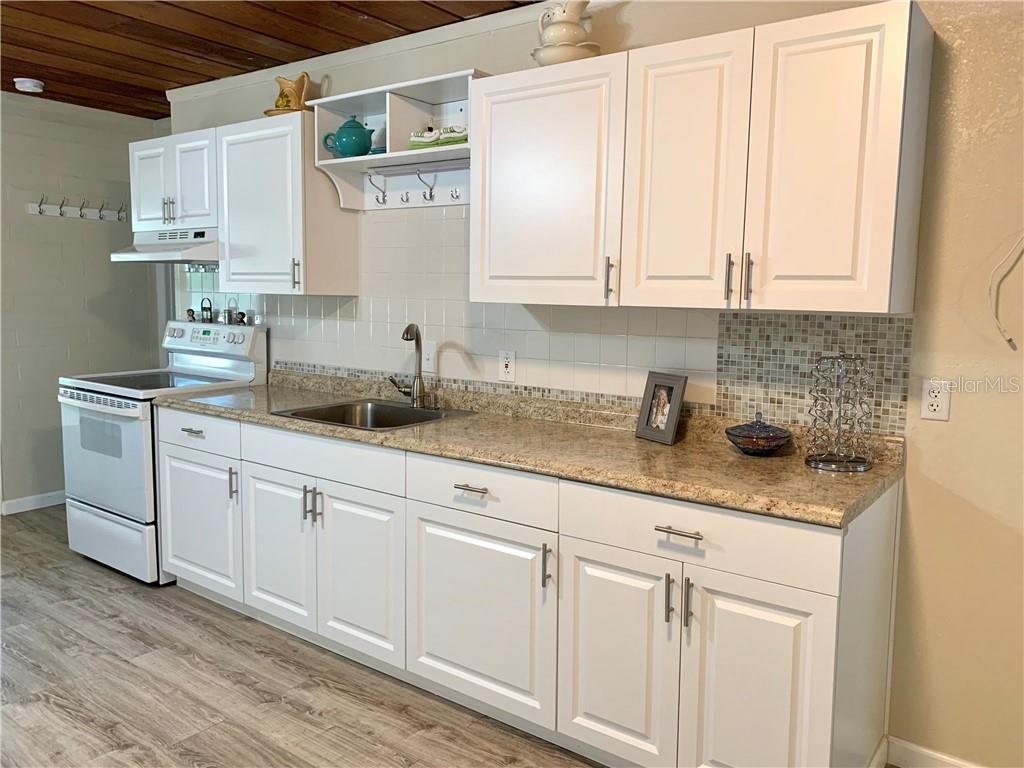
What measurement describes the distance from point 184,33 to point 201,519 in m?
2.06

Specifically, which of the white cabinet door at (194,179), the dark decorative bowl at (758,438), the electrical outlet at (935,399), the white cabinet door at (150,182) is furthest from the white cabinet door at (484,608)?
the white cabinet door at (150,182)

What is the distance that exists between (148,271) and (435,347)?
296 cm

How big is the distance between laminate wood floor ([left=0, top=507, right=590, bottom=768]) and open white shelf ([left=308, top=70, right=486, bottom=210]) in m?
1.91

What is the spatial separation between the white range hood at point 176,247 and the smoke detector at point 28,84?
3.34 feet

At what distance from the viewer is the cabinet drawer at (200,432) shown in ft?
10.4

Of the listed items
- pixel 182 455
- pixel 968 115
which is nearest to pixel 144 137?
pixel 182 455

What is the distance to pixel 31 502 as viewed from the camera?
15.8 ft

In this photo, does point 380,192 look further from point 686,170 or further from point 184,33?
point 686,170

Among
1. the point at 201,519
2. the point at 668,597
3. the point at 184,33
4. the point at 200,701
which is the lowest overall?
the point at 200,701

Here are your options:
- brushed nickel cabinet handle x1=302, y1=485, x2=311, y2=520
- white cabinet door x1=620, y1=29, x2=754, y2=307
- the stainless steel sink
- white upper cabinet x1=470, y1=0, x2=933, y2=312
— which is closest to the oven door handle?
the stainless steel sink

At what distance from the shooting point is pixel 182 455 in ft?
11.1

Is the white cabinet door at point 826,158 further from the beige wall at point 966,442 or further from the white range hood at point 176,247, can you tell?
the white range hood at point 176,247

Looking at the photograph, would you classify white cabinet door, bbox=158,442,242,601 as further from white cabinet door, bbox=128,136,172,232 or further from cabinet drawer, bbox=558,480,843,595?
cabinet drawer, bbox=558,480,843,595

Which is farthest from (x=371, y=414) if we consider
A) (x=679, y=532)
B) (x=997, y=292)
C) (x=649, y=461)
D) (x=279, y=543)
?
(x=997, y=292)
